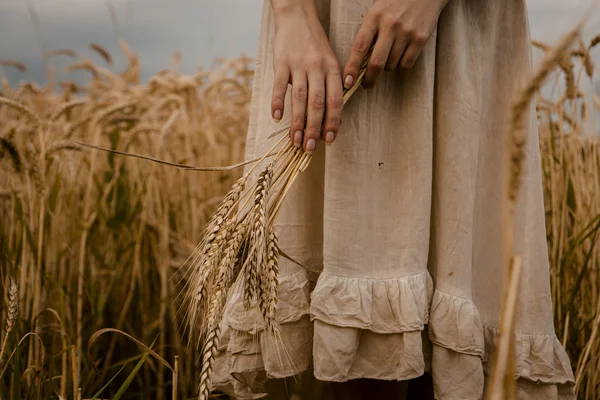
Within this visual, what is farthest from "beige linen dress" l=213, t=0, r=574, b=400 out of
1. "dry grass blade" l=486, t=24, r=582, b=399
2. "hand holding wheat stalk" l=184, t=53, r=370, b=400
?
"dry grass blade" l=486, t=24, r=582, b=399

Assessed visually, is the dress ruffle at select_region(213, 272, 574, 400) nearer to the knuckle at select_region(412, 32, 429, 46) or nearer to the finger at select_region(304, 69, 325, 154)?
the finger at select_region(304, 69, 325, 154)

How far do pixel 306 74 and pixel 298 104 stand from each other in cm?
4

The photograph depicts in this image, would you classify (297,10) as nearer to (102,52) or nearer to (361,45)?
(361,45)

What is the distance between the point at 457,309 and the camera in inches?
30.4

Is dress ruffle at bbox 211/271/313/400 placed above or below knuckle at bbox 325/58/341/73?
below

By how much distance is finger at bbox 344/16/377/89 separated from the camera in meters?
0.71

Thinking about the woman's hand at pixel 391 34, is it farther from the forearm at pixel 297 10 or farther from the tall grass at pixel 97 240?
the tall grass at pixel 97 240

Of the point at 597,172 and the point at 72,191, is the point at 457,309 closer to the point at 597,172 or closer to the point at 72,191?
the point at 597,172

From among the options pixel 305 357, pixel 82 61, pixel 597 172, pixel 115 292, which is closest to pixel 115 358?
pixel 115 292

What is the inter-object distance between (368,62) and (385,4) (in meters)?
0.08

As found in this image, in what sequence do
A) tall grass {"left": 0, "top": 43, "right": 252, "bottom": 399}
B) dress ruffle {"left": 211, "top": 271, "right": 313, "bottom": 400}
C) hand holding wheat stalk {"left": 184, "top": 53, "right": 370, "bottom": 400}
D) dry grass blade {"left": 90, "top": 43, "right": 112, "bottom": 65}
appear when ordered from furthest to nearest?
dry grass blade {"left": 90, "top": 43, "right": 112, "bottom": 65} < tall grass {"left": 0, "top": 43, "right": 252, "bottom": 399} < dress ruffle {"left": 211, "top": 271, "right": 313, "bottom": 400} < hand holding wheat stalk {"left": 184, "top": 53, "right": 370, "bottom": 400}

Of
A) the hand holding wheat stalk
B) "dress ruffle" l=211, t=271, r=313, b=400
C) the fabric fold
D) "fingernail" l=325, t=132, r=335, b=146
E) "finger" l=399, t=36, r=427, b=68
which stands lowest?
"dress ruffle" l=211, t=271, r=313, b=400

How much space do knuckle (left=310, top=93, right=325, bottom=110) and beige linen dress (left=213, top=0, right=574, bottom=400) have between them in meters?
0.09

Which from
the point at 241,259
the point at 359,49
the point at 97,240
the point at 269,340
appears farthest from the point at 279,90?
the point at 97,240
